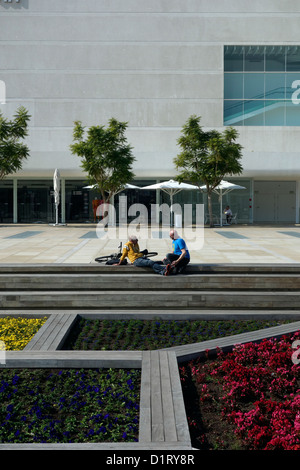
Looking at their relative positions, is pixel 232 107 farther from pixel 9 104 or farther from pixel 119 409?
pixel 119 409

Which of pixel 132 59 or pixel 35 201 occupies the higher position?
pixel 132 59

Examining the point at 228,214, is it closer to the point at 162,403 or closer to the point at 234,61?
the point at 234,61

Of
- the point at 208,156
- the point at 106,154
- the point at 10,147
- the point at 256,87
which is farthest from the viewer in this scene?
the point at 256,87

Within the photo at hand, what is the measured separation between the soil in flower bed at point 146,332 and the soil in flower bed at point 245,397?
1.10m

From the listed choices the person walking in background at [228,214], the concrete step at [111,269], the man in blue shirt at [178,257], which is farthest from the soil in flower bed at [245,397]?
the person walking in background at [228,214]

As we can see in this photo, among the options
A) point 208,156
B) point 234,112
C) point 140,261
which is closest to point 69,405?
point 140,261

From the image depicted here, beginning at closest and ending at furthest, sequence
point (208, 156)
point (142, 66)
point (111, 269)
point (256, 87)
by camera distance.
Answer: point (111, 269), point (208, 156), point (142, 66), point (256, 87)

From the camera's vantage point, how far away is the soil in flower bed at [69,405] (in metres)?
4.15

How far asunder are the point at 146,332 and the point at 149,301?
1.43m

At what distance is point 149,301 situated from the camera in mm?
8844

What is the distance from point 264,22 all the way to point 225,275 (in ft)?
97.1

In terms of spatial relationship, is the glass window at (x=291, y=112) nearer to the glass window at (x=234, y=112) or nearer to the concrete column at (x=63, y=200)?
the glass window at (x=234, y=112)

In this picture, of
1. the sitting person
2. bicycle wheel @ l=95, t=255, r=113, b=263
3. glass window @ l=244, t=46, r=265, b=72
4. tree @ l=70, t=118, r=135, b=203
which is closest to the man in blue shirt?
the sitting person
